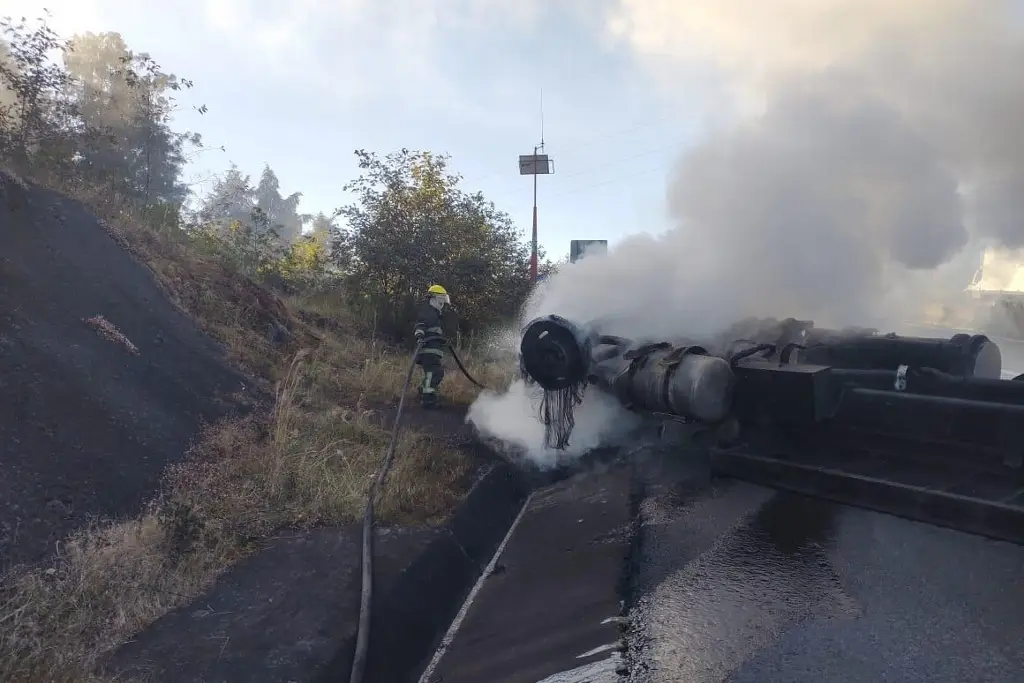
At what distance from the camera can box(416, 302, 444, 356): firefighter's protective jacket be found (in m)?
9.06

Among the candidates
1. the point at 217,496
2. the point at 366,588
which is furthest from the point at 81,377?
the point at 366,588

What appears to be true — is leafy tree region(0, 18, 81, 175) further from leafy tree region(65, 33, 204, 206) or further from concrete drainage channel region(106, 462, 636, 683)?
concrete drainage channel region(106, 462, 636, 683)

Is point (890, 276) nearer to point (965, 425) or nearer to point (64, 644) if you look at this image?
point (965, 425)

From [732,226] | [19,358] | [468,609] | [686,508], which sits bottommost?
[468,609]

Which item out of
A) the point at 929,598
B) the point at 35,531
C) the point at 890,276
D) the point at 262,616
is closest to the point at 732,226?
the point at 890,276

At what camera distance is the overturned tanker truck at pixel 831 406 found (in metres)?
3.73

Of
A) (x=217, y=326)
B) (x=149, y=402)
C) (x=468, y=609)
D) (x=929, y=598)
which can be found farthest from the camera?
(x=217, y=326)

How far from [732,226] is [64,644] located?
6.24 m

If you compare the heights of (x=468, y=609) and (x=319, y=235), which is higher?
(x=319, y=235)

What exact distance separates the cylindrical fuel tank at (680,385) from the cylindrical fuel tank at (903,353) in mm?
1075

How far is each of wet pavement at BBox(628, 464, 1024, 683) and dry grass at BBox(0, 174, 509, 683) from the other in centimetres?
221

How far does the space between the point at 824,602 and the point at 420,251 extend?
1173 cm

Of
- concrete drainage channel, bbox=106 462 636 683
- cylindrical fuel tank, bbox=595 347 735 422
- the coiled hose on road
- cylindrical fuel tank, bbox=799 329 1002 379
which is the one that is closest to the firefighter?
the coiled hose on road

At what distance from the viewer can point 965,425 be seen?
12.9ft
